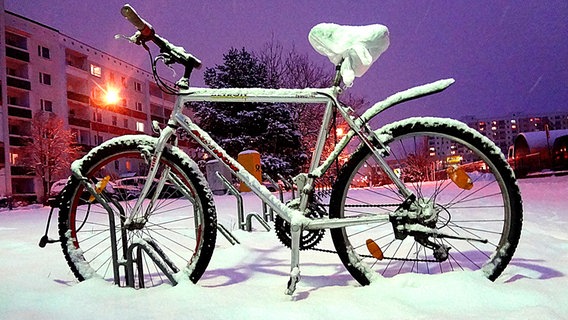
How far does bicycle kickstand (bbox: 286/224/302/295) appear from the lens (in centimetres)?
233

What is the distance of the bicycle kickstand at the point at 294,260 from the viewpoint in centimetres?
233

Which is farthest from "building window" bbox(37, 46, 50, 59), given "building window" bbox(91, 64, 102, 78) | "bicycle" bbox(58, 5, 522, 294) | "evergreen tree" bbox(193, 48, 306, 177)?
"bicycle" bbox(58, 5, 522, 294)

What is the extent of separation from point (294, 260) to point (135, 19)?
163 centimetres

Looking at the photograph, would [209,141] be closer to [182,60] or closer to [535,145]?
[182,60]

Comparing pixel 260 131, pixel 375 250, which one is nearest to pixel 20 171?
pixel 260 131

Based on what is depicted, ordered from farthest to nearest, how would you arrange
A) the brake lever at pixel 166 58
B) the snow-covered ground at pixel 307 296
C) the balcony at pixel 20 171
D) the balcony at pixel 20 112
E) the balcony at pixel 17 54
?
the balcony at pixel 20 112 → the balcony at pixel 17 54 → the balcony at pixel 20 171 → the brake lever at pixel 166 58 → the snow-covered ground at pixel 307 296

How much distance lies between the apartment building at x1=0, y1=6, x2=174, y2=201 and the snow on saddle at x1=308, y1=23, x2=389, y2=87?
99.7ft

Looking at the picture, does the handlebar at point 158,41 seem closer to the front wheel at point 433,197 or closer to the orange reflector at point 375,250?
the front wheel at point 433,197

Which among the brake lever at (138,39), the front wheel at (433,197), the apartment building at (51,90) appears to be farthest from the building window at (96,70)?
the front wheel at (433,197)

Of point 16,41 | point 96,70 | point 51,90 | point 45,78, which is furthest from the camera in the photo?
point 96,70

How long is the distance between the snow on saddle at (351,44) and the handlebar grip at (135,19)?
98 centimetres

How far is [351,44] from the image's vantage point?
2645 millimetres

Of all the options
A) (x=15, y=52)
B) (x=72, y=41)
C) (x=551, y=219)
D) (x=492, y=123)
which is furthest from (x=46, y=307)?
(x=492, y=123)

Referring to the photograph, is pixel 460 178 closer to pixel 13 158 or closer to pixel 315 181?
pixel 315 181
